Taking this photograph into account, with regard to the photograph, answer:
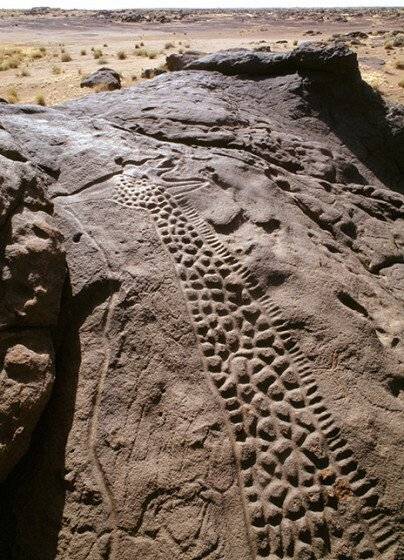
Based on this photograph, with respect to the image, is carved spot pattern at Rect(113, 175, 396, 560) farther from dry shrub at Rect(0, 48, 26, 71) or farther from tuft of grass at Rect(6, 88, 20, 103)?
dry shrub at Rect(0, 48, 26, 71)

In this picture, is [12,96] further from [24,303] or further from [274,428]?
[274,428]

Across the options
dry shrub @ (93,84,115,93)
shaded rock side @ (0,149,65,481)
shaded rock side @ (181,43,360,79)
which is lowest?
shaded rock side @ (0,149,65,481)

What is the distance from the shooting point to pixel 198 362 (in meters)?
2.38

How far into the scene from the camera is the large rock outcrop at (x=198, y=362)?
1954 millimetres

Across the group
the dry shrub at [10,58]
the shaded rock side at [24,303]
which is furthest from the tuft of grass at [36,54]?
the shaded rock side at [24,303]

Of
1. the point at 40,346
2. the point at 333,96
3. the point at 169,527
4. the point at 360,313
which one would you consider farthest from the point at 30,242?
the point at 333,96

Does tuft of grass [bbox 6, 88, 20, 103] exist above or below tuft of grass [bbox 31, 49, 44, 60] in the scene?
below

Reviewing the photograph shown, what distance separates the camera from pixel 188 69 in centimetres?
605

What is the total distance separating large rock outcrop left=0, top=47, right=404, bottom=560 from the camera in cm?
195

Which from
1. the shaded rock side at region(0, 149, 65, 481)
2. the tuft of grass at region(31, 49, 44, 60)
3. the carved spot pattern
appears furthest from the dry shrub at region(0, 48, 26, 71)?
the carved spot pattern

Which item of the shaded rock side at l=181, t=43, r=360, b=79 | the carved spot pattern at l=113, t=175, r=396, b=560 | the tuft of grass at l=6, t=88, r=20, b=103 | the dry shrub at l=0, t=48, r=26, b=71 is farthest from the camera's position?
the dry shrub at l=0, t=48, r=26, b=71

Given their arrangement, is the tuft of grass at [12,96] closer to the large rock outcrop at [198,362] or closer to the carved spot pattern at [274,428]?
the large rock outcrop at [198,362]

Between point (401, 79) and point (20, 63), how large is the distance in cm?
1221

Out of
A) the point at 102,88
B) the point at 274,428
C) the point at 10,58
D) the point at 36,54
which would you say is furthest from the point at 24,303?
the point at 36,54
